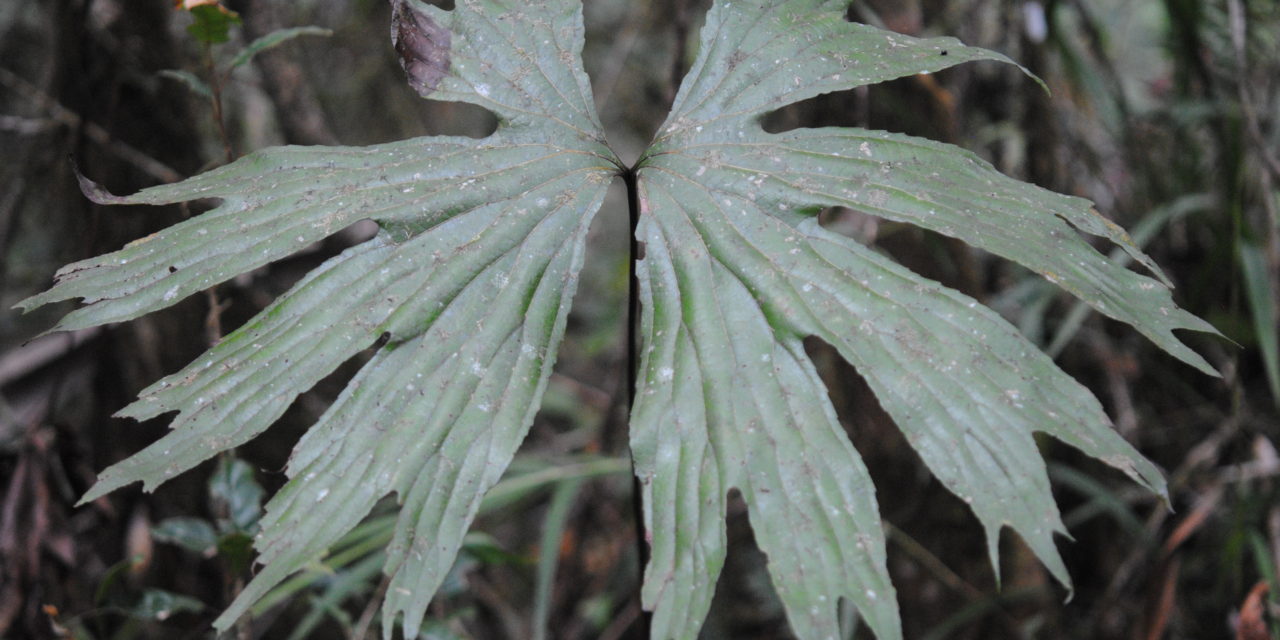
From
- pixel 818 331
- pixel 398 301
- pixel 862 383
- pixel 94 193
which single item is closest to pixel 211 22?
pixel 94 193

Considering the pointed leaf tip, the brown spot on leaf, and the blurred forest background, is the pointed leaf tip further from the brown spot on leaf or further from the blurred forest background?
the blurred forest background

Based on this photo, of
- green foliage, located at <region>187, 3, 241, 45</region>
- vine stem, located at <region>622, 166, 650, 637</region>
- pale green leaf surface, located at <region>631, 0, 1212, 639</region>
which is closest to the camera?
pale green leaf surface, located at <region>631, 0, 1212, 639</region>

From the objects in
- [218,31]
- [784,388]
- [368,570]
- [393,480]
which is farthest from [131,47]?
[784,388]

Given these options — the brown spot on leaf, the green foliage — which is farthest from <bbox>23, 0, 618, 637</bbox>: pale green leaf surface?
the green foliage

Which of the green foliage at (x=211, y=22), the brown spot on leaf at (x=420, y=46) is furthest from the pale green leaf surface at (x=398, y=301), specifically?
the green foliage at (x=211, y=22)

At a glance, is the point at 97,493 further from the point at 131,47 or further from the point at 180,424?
the point at 131,47
